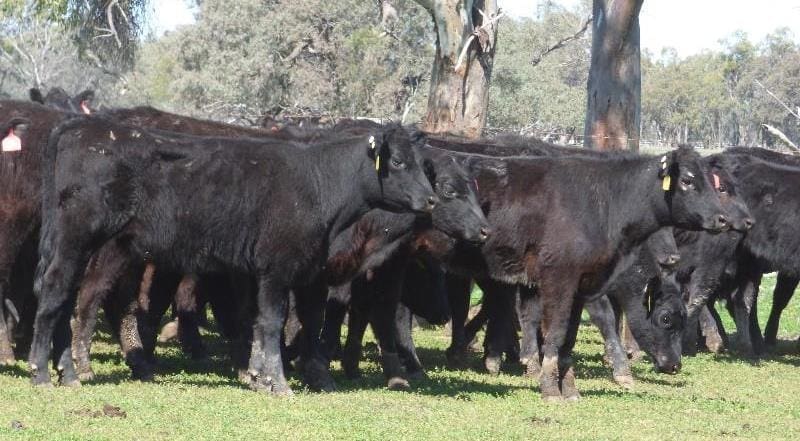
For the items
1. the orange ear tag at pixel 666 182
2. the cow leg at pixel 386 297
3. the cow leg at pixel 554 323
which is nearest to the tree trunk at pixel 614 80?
the orange ear tag at pixel 666 182

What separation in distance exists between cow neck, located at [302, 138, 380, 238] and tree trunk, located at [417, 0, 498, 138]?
8.57 meters

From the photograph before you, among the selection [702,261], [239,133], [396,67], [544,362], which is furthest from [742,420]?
[396,67]

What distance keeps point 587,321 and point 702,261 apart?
12.7ft

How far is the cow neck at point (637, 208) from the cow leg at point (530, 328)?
0.99m

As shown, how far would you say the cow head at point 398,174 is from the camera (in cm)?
987

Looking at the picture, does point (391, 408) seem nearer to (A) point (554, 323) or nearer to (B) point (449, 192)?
(A) point (554, 323)

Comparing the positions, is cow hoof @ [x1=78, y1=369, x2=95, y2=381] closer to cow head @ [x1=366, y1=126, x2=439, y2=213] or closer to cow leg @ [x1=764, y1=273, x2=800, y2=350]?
cow head @ [x1=366, y1=126, x2=439, y2=213]

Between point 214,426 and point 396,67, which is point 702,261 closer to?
point 214,426

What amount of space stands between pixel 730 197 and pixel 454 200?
2.94 m

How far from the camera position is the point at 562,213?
1034 centimetres

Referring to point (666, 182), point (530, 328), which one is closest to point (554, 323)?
point (530, 328)

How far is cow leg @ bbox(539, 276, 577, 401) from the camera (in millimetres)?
10047

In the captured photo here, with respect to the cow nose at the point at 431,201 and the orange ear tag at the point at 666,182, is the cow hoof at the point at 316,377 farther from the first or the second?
the orange ear tag at the point at 666,182

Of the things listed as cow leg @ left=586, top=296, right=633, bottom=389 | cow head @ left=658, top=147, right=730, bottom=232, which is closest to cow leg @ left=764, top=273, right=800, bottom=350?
cow leg @ left=586, top=296, right=633, bottom=389
